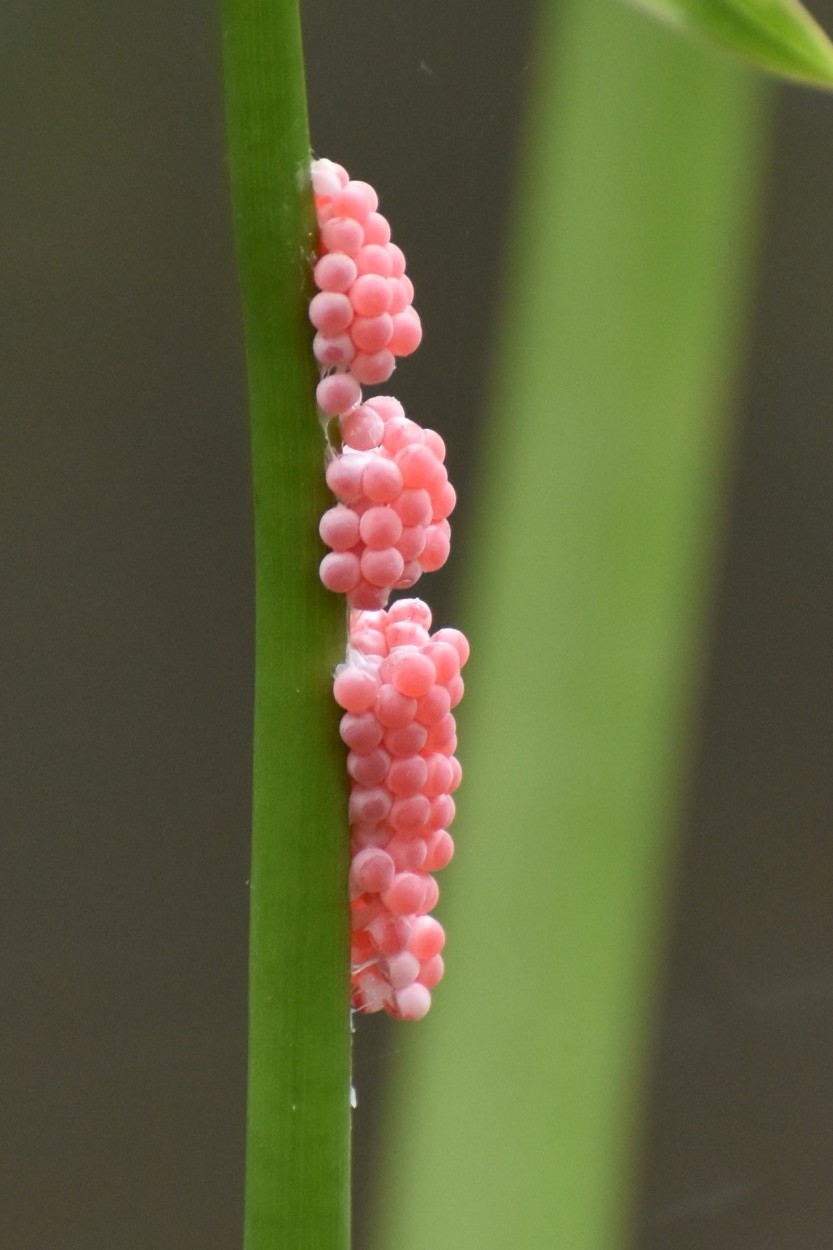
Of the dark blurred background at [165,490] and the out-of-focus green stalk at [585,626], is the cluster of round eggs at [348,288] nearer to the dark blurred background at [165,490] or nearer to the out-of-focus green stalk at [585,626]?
the out-of-focus green stalk at [585,626]

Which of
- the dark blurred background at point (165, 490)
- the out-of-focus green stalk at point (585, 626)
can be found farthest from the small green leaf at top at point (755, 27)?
the dark blurred background at point (165, 490)

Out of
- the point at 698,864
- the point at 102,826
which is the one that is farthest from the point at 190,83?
the point at 698,864

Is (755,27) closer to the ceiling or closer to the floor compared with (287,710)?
closer to the ceiling

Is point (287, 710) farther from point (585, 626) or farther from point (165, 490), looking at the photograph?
point (165, 490)

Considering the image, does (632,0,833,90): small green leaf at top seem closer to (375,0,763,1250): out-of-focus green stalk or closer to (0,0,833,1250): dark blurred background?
(375,0,763,1250): out-of-focus green stalk

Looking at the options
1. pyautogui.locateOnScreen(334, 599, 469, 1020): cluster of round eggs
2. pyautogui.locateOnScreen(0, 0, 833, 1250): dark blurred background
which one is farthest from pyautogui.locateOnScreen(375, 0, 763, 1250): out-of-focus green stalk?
pyautogui.locateOnScreen(0, 0, 833, 1250): dark blurred background

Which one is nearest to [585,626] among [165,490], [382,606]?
[382,606]
